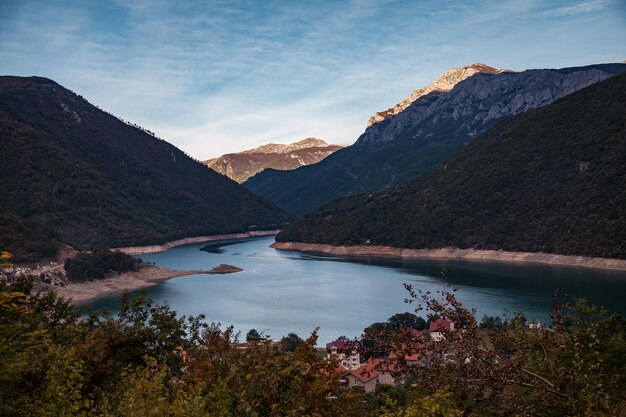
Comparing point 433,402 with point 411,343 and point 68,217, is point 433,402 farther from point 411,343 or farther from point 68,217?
point 68,217

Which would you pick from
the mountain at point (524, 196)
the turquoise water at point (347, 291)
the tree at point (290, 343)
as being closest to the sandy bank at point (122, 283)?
the turquoise water at point (347, 291)

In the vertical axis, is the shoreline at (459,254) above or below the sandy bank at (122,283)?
above

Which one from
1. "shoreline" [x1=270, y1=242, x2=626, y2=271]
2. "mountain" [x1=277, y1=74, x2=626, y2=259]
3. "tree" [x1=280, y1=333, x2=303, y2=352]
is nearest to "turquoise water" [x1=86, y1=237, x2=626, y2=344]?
"shoreline" [x1=270, y1=242, x2=626, y2=271]

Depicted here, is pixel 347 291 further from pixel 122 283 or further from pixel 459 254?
pixel 459 254

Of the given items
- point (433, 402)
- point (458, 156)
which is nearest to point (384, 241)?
point (458, 156)

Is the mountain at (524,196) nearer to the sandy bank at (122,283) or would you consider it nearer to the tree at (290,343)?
the sandy bank at (122,283)

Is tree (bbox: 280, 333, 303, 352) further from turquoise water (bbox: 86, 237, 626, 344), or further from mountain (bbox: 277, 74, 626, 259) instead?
mountain (bbox: 277, 74, 626, 259)
